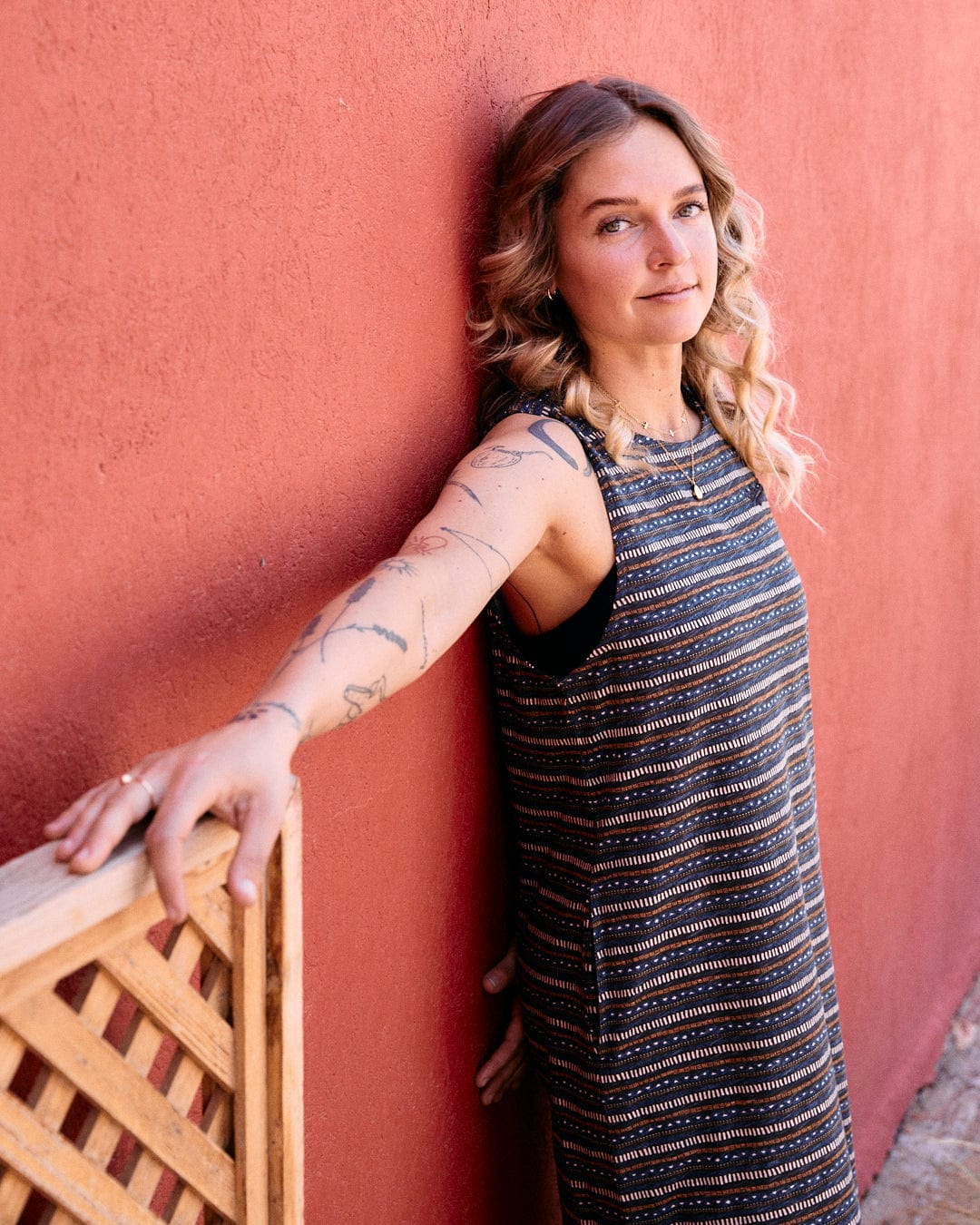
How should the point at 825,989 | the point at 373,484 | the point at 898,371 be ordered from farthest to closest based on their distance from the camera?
the point at 898,371 → the point at 825,989 → the point at 373,484

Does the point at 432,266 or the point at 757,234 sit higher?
the point at 432,266

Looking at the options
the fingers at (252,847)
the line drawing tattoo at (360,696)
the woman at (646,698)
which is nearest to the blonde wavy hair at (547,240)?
the woman at (646,698)

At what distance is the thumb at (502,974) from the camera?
6.70ft

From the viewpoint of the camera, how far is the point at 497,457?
1628mm

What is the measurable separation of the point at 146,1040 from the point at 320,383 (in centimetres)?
80

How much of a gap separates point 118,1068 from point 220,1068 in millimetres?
139

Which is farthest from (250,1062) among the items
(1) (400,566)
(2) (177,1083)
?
(1) (400,566)

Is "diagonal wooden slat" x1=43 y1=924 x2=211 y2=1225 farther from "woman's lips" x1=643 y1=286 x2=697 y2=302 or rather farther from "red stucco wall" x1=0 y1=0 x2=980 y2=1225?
"woman's lips" x1=643 y1=286 x2=697 y2=302

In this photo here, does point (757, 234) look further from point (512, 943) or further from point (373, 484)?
point (512, 943)

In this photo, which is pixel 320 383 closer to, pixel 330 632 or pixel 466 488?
pixel 466 488

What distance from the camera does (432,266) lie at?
172 centimetres

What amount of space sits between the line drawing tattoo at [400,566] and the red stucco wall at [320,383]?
21 centimetres

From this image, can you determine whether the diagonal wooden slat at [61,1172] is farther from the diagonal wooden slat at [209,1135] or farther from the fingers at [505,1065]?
the fingers at [505,1065]

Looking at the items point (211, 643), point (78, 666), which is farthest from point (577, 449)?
point (78, 666)
